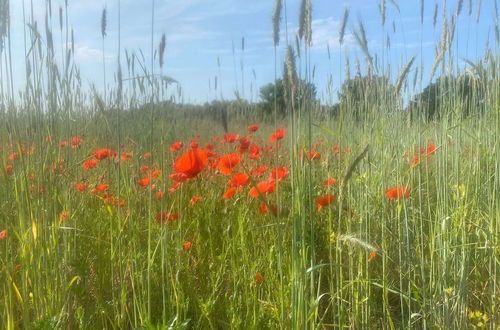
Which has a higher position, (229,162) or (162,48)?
(162,48)

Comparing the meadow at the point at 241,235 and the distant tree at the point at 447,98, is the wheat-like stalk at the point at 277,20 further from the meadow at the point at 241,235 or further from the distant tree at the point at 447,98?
the distant tree at the point at 447,98

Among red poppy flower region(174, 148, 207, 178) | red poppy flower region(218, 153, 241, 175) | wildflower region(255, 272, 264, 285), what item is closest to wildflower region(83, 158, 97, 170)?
red poppy flower region(218, 153, 241, 175)

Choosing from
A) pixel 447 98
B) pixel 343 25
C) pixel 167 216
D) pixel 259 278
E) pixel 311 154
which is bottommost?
pixel 259 278

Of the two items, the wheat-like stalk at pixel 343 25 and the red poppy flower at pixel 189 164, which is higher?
the wheat-like stalk at pixel 343 25

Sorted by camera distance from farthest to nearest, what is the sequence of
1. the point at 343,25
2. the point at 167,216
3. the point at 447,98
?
the point at 447,98, the point at 343,25, the point at 167,216

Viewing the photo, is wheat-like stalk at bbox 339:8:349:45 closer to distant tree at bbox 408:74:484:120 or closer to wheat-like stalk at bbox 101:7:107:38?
distant tree at bbox 408:74:484:120

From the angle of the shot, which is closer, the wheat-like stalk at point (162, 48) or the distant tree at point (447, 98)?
the wheat-like stalk at point (162, 48)

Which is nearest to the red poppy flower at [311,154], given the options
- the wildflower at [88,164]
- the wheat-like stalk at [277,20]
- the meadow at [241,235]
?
the meadow at [241,235]

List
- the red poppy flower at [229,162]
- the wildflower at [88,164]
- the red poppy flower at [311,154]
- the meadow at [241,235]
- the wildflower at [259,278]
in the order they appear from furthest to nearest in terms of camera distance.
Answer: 1. the wildflower at [88,164]
2. the red poppy flower at [229,162]
3. the wildflower at [259,278]
4. the meadow at [241,235]
5. the red poppy flower at [311,154]

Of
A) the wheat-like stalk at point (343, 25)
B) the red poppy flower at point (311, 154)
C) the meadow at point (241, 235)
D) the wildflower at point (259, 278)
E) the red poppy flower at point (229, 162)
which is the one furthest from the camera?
the red poppy flower at point (229, 162)

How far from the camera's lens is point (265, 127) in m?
3.71

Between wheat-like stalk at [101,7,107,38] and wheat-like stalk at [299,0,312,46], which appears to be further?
wheat-like stalk at [101,7,107,38]

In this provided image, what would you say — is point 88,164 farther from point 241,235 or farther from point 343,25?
point 343,25

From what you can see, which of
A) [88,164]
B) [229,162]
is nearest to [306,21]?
[229,162]
